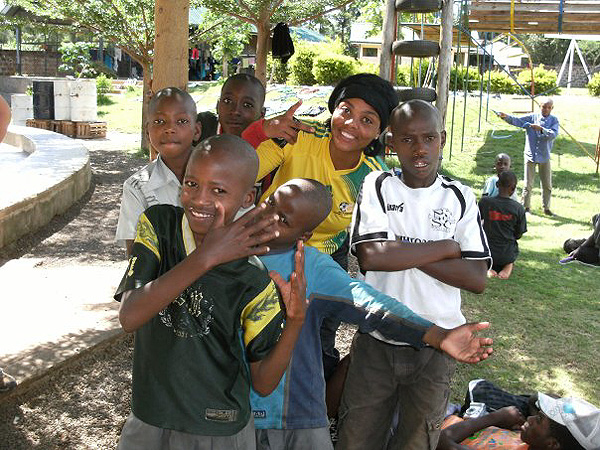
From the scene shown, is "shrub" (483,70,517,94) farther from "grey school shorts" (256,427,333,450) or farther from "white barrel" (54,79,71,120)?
"grey school shorts" (256,427,333,450)

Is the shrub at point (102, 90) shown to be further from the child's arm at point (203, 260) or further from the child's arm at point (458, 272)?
the child's arm at point (203, 260)

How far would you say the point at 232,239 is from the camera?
1720 mm

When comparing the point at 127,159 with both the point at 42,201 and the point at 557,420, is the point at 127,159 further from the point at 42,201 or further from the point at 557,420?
the point at 557,420

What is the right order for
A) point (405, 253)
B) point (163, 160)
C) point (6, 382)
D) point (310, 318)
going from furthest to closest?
point (6, 382) < point (163, 160) < point (405, 253) < point (310, 318)

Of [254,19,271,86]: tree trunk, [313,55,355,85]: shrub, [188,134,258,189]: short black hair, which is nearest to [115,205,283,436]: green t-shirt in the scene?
[188,134,258,189]: short black hair

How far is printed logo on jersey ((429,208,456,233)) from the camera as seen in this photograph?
8.27ft

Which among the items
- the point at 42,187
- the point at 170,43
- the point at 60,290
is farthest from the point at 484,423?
the point at 42,187

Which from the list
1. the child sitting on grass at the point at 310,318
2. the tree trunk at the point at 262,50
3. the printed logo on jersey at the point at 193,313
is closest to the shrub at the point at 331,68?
the tree trunk at the point at 262,50

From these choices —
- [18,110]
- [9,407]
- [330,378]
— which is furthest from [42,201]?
[18,110]

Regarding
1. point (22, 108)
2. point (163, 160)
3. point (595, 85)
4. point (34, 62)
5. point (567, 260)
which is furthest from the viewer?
point (34, 62)

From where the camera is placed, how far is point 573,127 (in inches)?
681

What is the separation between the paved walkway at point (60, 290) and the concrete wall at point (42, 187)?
14 centimetres

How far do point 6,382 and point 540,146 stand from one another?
864 centimetres

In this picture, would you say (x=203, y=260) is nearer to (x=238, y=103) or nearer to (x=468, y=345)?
(x=468, y=345)
